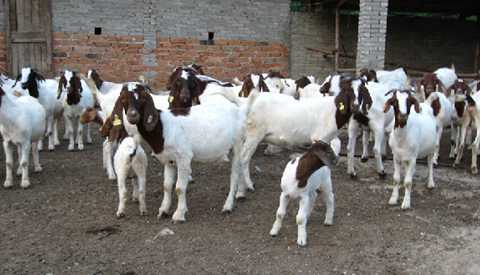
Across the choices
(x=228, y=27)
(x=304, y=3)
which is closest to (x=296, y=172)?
(x=228, y=27)

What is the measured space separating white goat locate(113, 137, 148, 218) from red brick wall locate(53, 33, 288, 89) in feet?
31.8

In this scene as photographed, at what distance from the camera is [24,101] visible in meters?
8.79

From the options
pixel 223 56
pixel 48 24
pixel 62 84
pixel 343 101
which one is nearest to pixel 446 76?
pixel 343 101

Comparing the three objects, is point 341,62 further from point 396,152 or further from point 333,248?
point 333,248

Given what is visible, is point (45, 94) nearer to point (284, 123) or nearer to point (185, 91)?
point (185, 91)

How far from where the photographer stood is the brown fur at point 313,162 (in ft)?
19.0

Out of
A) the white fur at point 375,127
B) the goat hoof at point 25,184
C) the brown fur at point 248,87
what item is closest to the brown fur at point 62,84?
the goat hoof at point 25,184

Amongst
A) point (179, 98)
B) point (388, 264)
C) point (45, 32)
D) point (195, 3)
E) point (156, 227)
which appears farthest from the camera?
point (195, 3)

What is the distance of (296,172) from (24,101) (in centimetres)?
524

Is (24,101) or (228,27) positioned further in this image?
(228,27)

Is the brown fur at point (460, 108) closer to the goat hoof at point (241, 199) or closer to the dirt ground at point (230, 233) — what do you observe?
the dirt ground at point (230, 233)

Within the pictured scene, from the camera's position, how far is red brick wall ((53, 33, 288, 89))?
15.6 metres

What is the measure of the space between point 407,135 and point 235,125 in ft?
7.97

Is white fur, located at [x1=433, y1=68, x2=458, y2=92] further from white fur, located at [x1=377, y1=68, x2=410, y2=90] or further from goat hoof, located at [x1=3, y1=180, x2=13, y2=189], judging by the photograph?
goat hoof, located at [x1=3, y1=180, x2=13, y2=189]
